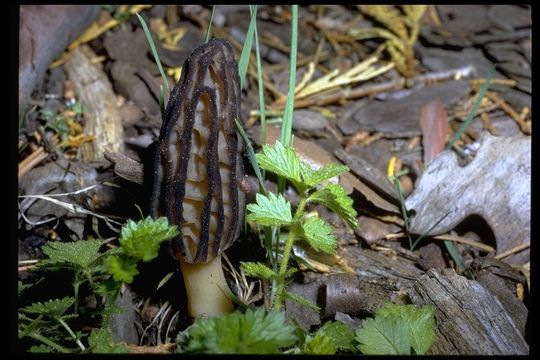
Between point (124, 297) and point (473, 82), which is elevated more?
point (473, 82)

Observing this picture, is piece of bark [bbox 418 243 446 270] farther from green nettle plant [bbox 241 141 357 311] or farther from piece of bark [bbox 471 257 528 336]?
green nettle plant [bbox 241 141 357 311]

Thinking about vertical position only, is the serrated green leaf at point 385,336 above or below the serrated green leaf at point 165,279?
below

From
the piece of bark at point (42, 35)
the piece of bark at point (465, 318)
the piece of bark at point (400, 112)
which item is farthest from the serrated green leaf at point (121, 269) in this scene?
the piece of bark at point (400, 112)

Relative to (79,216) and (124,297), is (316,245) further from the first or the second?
(79,216)

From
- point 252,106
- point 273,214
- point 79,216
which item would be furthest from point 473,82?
point 79,216

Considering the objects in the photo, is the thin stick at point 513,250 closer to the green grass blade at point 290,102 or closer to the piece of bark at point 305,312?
the piece of bark at point 305,312

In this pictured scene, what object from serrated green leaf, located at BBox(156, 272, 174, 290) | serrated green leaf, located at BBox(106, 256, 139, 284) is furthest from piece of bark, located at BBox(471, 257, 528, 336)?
serrated green leaf, located at BBox(106, 256, 139, 284)
